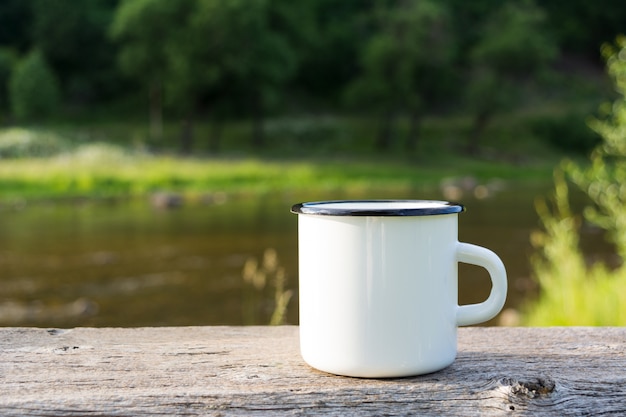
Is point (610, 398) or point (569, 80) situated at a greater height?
point (569, 80)

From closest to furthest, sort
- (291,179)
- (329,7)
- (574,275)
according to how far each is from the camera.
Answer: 1. (574,275)
2. (291,179)
3. (329,7)

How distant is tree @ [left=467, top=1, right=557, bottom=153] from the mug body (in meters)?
35.3

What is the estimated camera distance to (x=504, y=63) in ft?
125

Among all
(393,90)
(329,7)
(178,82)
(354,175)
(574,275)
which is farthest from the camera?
(329,7)

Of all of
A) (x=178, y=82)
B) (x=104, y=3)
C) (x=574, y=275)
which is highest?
(x=104, y=3)

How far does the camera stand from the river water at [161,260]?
6258 millimetres

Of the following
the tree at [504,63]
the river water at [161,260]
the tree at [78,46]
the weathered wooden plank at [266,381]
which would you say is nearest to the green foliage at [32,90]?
the tree at [78,46]

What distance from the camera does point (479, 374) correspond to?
1267 mm

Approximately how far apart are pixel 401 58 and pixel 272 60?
6597mm

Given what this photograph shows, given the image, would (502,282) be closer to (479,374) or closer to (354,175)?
(479,374)

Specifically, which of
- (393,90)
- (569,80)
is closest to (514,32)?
(393,90)

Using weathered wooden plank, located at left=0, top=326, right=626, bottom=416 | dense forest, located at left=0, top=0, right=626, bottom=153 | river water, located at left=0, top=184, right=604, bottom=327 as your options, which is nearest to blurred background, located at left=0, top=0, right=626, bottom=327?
river water, located at left=0, top=184, right=604, bottom=327

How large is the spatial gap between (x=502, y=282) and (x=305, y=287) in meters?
0.34

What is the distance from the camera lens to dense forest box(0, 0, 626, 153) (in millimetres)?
31688
